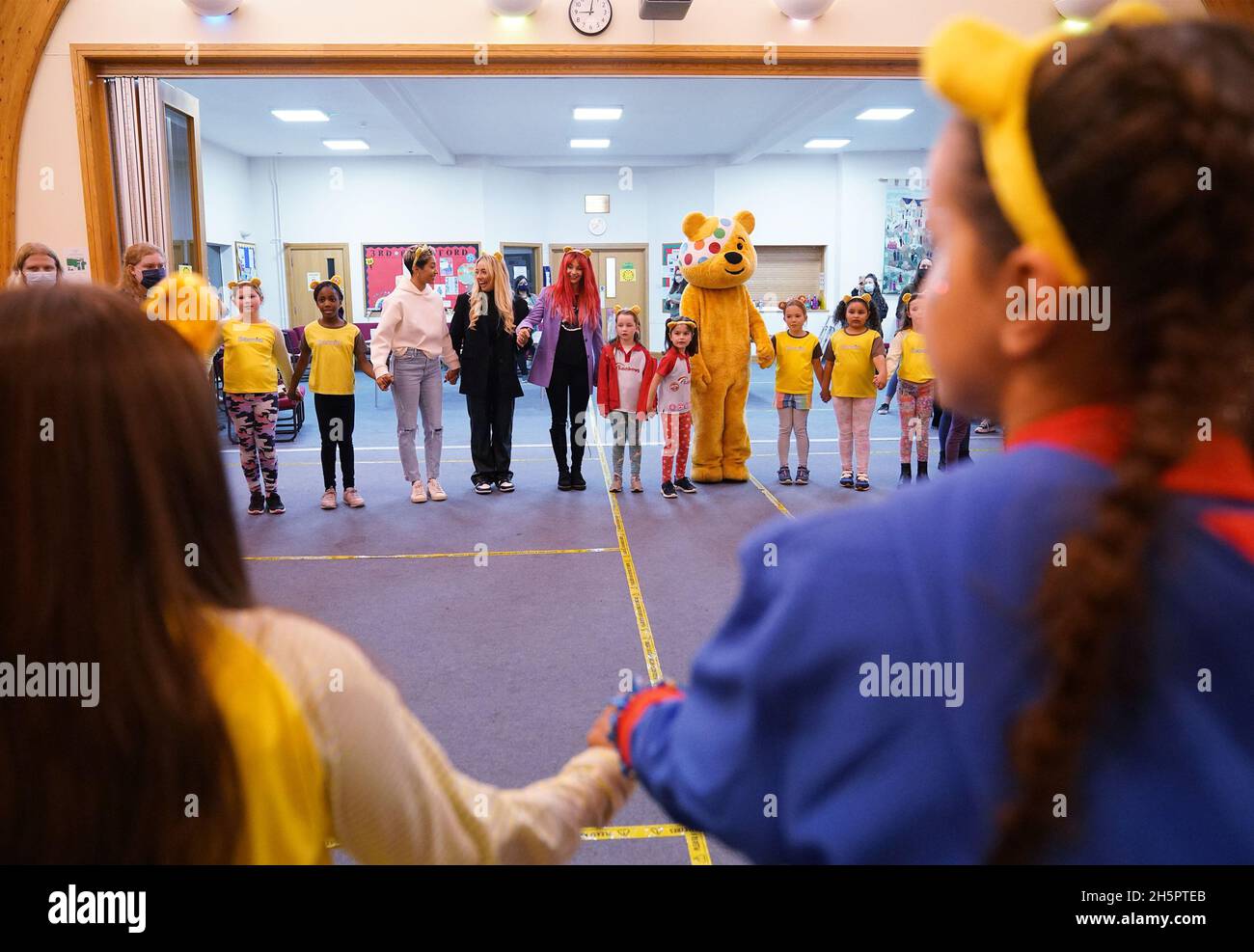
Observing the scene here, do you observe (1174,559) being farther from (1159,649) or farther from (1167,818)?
(1167,818)

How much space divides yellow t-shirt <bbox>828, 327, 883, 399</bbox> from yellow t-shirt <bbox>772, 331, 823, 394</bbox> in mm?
274

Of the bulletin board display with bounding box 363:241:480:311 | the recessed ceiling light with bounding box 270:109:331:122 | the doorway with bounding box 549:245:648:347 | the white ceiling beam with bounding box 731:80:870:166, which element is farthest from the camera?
the doorway with bounding box 549:245:648:347

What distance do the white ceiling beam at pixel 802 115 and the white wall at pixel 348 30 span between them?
13.6 feet

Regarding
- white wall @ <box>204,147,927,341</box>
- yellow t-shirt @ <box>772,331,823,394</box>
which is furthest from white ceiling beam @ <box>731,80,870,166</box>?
yellow t-shirt @ <box>772,331,823,394</box>

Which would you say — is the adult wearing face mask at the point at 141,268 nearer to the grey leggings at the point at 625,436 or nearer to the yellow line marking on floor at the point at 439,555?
the yellow line marking on floor at the point at 439,555

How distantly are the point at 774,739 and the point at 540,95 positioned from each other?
11515mm

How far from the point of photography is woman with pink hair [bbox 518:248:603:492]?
6652 millimetres

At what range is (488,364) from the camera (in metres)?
6.62

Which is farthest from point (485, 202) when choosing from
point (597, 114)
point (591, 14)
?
point (591, 14)

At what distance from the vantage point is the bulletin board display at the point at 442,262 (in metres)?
16.0

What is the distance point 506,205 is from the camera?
16.4 m

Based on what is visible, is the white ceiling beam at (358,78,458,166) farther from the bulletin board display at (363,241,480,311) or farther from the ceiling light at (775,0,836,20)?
the ceiling light at (775,0,836,20)

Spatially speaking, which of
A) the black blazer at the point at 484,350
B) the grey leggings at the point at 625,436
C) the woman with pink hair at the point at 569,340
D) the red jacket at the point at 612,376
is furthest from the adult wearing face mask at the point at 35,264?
the grey leggings at the point at 625,436
